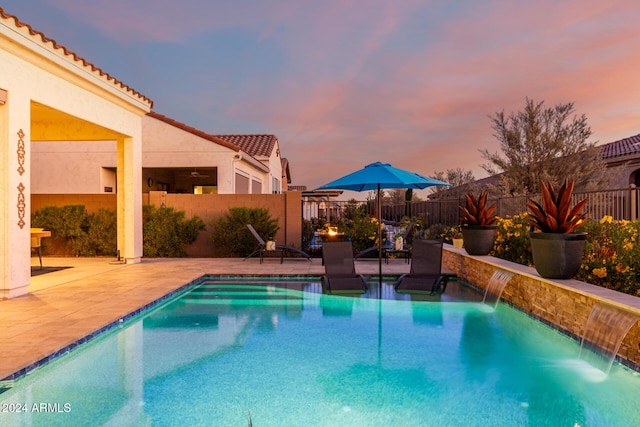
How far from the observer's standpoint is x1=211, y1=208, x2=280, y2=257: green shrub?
42.8 ft

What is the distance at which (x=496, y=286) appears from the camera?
765 cm

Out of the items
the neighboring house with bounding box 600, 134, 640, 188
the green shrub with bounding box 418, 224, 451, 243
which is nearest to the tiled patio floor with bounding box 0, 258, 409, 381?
the green shrub with bounding box 418, 224, 451, 243

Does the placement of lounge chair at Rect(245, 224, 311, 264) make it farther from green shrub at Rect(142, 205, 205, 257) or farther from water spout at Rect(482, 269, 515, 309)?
water spout at Rect(482, 269, 515, 309)

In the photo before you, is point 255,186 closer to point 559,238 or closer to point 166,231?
point 166,231

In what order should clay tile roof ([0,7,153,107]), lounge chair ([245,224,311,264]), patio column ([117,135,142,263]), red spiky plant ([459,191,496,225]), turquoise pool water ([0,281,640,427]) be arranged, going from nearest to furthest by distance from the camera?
turquoise pool water ([0,281,640,427]), clay tile roof ([0,7,153,107]), red spiky plant ([459,191,496,225]), patio column ([117,135,142,263]), lounge chair ([245,224,311,264])

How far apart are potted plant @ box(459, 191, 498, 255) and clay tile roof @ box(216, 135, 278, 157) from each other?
14806 mm

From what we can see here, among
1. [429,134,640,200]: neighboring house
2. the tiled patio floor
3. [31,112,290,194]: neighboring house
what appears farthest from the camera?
[429,134,640,200]: neighboring house

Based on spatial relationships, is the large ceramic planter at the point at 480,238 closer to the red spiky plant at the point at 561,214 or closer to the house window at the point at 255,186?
the red spiky plant at the point at 561,214

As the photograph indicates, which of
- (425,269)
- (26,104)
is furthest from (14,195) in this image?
(425,269)

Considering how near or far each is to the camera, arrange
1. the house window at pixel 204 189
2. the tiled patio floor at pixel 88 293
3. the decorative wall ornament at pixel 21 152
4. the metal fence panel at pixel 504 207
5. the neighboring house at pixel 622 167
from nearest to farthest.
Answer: the tiled patio floor at pixel 88 293 < the decorative wall ornament at pixel 21 152 < the metal fence panel at pixel 504 207 < the neighboring house at pixel 622 167 < the house window at pixel 204 189

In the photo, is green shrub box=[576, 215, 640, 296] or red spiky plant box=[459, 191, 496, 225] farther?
red spiky plant box=[459, 191, 496, 225]

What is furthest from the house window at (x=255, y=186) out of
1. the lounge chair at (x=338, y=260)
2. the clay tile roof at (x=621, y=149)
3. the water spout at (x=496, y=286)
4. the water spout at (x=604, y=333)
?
the water spout at (x=604, y=333)

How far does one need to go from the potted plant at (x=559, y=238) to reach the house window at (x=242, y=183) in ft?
46.4

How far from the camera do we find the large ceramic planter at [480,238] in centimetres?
904
